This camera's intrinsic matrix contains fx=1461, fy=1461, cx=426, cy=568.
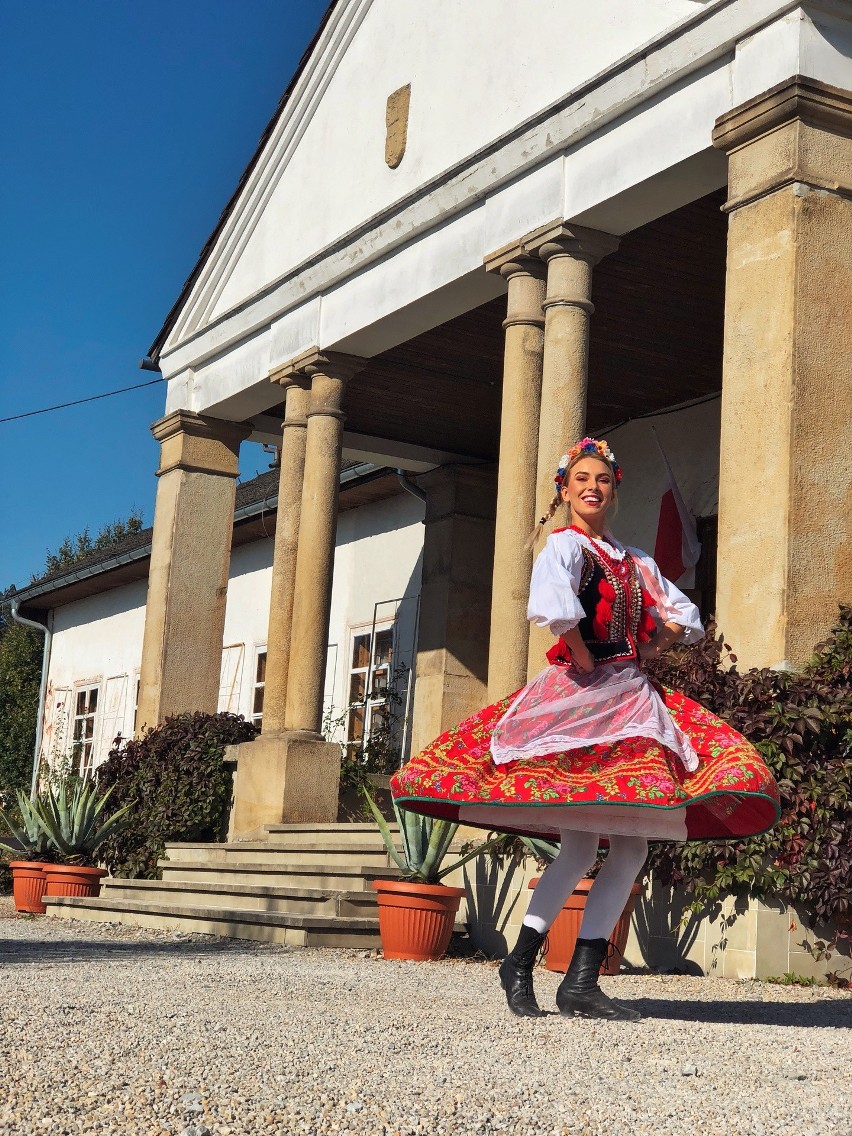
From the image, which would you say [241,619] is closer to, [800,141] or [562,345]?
[562,345]

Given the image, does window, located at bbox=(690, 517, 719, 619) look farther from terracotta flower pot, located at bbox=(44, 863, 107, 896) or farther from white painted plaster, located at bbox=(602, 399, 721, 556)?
terracotta flower pot, located at bbox=(44, 863, 107, 896)

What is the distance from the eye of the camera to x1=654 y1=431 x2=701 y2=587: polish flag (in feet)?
40.7

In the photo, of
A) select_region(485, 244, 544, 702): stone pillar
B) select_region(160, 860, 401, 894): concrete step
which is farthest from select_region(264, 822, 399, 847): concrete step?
select_region(485, 244, 544, 702): stone pillar

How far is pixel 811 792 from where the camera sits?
672 centimetres

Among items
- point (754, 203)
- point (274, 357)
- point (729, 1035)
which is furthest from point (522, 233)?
point (729, 1035)

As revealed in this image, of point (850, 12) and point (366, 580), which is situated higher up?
point (850, 12)

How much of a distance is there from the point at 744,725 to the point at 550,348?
3228 mm

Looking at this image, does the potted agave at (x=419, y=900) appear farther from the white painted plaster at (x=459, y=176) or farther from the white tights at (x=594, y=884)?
the white painted plaster at (x=459, y=176)

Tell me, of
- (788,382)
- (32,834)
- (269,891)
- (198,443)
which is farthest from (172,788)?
(788,382)

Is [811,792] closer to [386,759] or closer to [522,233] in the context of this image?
[522,233]

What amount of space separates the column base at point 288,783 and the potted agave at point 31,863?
61.2 inches

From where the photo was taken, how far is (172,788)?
12.1 m

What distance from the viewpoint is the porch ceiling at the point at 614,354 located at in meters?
10.3

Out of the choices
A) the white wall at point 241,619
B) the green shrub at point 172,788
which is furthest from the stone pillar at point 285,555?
the white wall at point 241,619
